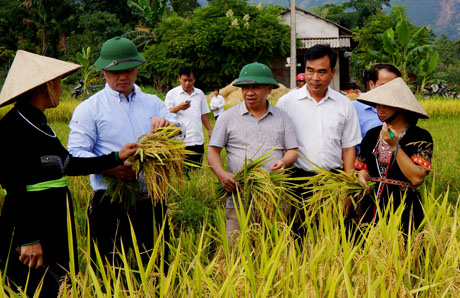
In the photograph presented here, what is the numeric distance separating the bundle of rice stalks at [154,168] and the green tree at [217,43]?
17614 millimetres

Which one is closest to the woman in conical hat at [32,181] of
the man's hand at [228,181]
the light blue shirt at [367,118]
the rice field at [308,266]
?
the rice field at [308,266]

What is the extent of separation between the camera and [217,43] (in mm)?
20703

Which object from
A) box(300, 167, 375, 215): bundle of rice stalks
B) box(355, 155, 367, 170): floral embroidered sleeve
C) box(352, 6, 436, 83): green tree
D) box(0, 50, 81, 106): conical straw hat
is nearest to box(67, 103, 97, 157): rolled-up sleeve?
box(0, 50, 81, 106): conical straw hat

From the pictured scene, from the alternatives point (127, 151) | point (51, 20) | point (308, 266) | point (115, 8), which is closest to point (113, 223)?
point (127, 151)

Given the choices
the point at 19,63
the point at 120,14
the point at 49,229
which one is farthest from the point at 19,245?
Answer: the point at 120,14

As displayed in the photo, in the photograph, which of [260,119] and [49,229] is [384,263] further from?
[49,229]

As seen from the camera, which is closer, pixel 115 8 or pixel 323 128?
pixel 323 128

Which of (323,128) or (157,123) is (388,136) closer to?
(323,128)

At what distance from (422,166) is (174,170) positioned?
4.23ft

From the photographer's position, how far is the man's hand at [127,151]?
2328 mm

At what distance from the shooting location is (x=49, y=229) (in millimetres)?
2072

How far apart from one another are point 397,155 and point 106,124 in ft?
5.08

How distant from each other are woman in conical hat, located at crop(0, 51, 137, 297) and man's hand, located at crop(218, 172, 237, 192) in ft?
2.98

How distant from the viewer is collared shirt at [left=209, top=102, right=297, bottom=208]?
2801 millimetres
